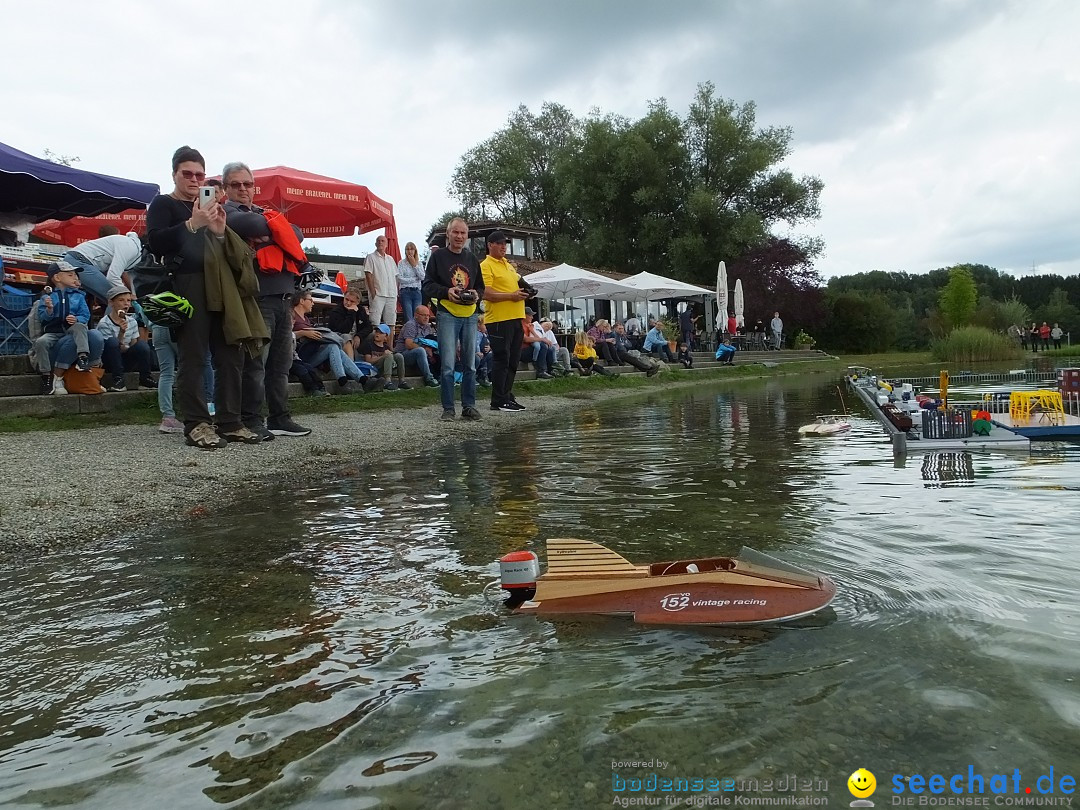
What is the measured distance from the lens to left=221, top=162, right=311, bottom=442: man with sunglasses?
664 cm

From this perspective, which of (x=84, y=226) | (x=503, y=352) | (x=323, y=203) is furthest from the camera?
(x=84, y=226)

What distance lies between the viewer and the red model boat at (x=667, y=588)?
254 centimetres

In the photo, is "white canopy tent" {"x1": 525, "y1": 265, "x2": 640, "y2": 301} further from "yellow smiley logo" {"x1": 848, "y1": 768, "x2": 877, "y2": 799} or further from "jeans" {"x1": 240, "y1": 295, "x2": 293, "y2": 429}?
"yellow smiley logo" {"x1": 848, "y1": 768, "x2": 877, "y2": 799}

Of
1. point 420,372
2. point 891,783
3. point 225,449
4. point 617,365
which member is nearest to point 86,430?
point 225,449

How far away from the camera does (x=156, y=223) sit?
605cm

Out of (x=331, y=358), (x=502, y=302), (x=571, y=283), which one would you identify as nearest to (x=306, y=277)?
(x=502, y=302)

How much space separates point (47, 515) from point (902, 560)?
414 cm

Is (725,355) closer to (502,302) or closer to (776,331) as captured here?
(776,331)

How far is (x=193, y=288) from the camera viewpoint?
20.5 feet

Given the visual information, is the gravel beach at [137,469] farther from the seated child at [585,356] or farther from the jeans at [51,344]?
the seated child at [585,356]

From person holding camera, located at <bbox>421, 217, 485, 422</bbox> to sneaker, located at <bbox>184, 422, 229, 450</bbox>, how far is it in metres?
2.81

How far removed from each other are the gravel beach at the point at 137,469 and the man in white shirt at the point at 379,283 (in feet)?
12.0

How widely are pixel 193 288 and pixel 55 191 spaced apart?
5.73 metres

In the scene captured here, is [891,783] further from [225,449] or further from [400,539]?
[225,449]
